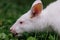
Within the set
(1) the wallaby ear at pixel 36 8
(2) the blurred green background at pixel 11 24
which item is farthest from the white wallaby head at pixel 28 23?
(2) the blurred green background at pixel 11 24

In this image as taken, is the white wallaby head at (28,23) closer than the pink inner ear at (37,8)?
No

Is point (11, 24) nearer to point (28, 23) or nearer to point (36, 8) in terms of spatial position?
point (28, 23)

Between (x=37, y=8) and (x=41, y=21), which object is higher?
(x=37, y=8)

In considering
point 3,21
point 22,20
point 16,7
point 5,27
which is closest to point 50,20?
point 22,20

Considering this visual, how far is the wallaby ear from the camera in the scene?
5.62 meters

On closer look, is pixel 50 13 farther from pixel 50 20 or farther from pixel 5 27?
pixel 5 27

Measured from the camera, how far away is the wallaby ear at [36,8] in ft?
18.4

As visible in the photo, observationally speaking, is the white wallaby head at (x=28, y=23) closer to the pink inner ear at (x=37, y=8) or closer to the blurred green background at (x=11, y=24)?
the pink inner ear at (x=37, y=8)

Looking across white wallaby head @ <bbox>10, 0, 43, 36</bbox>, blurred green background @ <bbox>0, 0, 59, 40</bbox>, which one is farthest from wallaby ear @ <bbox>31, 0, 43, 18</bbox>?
blurred green background @ <bbox>0, 0, 59, 40</bbox>

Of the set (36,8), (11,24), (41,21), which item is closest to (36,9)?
(36,8)

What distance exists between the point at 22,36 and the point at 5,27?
753 mm

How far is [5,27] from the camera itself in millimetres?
6469

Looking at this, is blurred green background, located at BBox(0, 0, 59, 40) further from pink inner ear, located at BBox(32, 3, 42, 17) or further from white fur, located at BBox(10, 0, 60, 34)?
pink inner ear, located at BBox(32, 3, 42, 17)

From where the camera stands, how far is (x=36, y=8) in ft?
18.6
